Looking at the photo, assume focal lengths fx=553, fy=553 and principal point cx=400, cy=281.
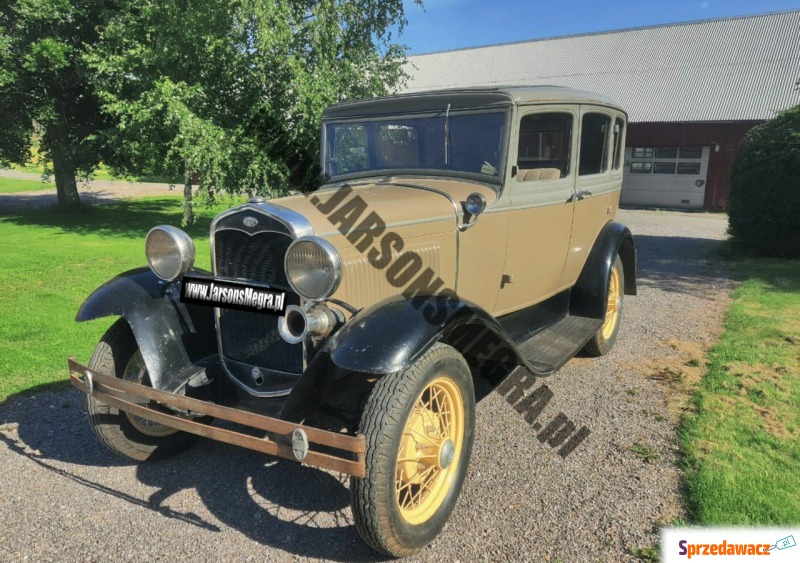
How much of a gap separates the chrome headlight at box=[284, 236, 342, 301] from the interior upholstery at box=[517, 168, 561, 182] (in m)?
1.73

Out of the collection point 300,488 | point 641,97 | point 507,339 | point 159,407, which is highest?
point 641,97

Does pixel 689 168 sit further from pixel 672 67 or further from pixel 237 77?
pixel 237 77

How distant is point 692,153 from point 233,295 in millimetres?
20696

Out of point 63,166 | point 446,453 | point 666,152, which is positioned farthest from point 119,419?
point 666,152

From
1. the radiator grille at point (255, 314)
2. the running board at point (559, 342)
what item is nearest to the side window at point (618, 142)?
the running board at point (559, 342)

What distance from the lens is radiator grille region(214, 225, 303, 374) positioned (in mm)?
2850

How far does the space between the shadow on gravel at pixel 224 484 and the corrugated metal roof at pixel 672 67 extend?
1575cm

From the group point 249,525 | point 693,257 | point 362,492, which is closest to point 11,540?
point 249,525

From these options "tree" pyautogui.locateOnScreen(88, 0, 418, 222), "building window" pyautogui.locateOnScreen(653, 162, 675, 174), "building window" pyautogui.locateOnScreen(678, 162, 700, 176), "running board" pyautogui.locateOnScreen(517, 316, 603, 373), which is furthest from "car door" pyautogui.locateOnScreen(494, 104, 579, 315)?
"building window" pyautogui.locateOnScreen(653, 162, 675, 174)

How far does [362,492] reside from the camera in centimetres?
232

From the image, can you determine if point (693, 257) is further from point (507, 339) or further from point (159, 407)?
point (159, 407)

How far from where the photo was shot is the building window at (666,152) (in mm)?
19875

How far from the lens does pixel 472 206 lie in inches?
129

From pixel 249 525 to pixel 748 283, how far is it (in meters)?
7.81
